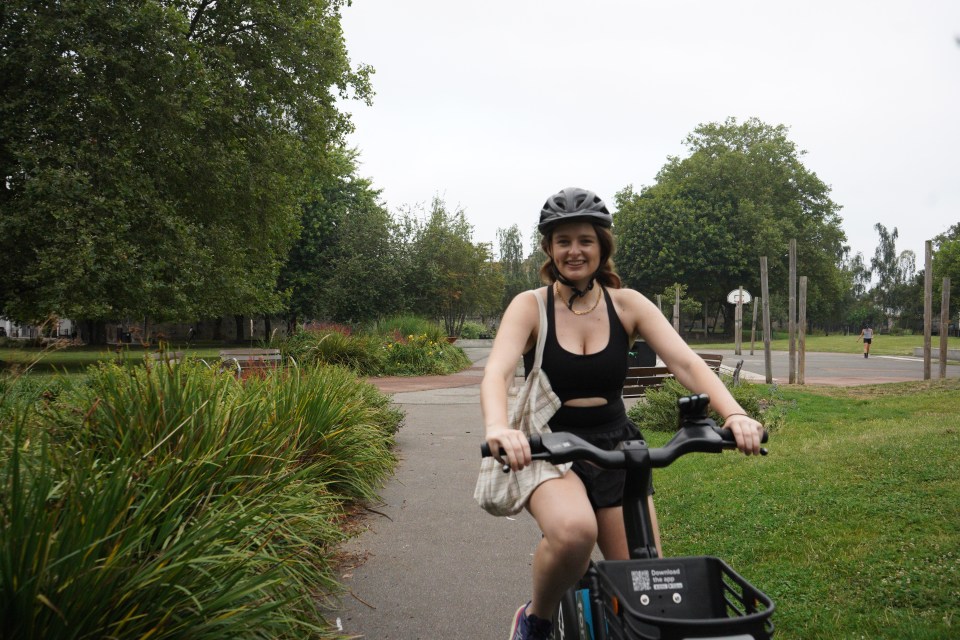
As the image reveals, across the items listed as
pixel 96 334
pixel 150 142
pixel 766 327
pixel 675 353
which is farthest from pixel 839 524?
pixel 96 334

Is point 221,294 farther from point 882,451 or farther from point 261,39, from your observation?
point 882,451

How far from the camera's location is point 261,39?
20.4 meters

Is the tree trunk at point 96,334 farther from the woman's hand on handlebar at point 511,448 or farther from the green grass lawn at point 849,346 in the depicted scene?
the woman's hand on handlebar at point 511,448

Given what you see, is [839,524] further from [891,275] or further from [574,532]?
[891,275]

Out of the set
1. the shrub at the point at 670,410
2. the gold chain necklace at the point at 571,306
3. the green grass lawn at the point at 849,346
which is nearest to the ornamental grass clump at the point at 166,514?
the gold chain necklace at the point at 571,306

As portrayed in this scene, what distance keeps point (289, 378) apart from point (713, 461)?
396 centimetres

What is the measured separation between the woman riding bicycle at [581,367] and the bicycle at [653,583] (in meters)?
0.12

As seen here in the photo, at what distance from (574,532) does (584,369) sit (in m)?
0.57

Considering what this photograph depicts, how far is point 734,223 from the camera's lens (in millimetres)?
47000

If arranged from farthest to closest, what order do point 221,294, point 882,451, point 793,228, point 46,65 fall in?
point 793,228 < point 221,294 < point 46,65 < point 882,451

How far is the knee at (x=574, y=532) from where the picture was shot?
1966mm

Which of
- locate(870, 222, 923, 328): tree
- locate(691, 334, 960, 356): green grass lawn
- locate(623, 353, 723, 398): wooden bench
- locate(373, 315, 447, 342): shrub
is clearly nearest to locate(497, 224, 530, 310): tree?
locate(691, 334, 960, 356): green grass lawn

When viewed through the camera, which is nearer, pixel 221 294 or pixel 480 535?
pixel 480 535

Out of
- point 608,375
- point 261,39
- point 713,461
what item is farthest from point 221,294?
point 608,375
